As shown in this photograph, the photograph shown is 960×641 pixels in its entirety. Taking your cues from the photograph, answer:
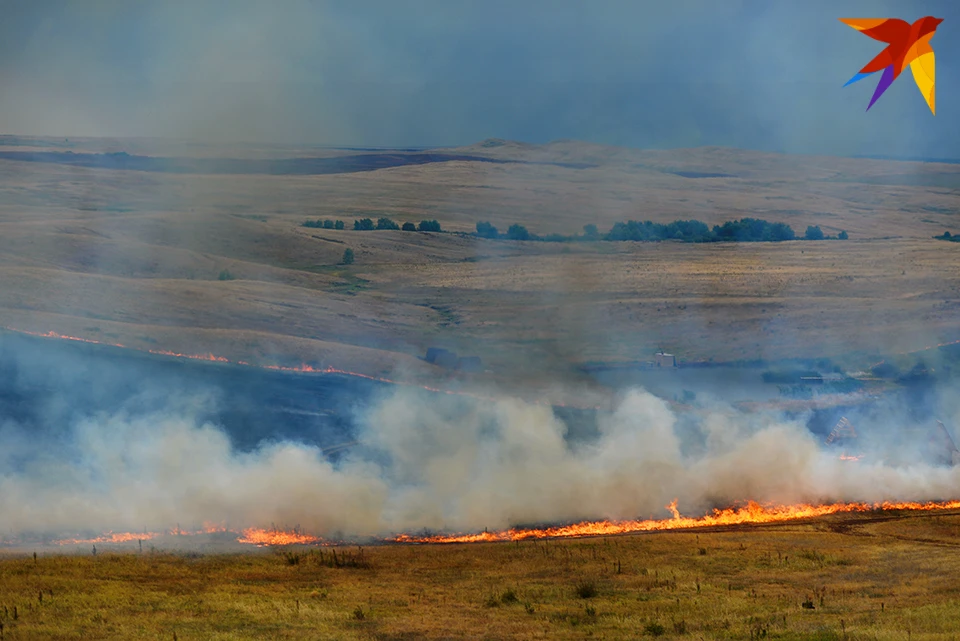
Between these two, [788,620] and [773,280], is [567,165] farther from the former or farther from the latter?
[788,620]

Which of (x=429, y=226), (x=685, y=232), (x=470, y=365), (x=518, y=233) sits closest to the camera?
(x=470, y=365)

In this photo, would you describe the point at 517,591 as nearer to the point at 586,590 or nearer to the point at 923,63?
the point at 586,590

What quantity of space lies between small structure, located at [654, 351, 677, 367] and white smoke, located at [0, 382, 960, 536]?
73.5 ft

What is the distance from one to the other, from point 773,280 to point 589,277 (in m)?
15.4

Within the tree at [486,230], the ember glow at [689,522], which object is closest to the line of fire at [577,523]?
the ember glow at [689,522]

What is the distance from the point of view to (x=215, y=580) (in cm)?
3047

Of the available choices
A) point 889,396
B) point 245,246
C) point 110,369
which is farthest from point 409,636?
point 245,246

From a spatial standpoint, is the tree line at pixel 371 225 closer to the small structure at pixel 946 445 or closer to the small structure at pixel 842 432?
the small structure at pixel 842 432

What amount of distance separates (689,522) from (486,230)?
284ft

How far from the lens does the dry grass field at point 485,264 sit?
76.1 metres

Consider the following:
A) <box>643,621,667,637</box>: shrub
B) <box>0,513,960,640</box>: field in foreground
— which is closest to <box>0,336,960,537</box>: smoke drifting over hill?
<box>0,513,960,640</box>: field in foreground

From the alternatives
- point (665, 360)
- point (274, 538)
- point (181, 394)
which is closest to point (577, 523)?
point (274, 538)

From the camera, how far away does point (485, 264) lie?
108 m

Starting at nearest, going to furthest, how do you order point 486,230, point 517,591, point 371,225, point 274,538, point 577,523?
point 517,591
point 274,538
point 577,523
point 486,230
point 371,225
